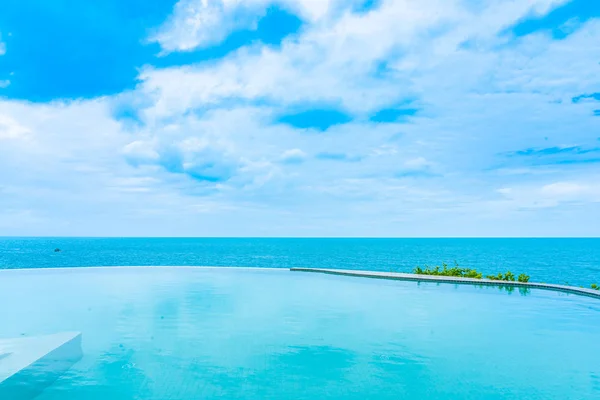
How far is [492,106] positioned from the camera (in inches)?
615

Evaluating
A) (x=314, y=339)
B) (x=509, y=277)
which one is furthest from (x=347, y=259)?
(x=314, y=339)

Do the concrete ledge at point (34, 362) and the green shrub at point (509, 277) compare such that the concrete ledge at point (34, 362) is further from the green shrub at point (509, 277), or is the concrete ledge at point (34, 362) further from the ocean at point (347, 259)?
the ocean at point (347, 259)

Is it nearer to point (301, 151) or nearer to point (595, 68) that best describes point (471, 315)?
point (595, 68)

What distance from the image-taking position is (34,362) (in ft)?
20.7

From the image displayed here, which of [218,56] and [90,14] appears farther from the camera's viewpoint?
[218,56]

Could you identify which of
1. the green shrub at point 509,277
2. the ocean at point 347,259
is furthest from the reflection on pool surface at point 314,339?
the ocean at point 347,259

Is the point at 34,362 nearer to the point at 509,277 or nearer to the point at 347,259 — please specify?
the point at 509,277

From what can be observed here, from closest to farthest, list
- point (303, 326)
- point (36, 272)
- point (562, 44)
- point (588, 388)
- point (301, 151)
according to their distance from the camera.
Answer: point (588, 388) < point (303, 326) < point (562, 44) < point (36, 272) < point (301, 151)

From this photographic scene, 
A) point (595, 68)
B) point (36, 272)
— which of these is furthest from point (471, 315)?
point (36, 272)

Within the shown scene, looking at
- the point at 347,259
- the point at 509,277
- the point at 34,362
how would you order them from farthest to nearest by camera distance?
the point at 347,259, the point at 509,277, the point at 34,362

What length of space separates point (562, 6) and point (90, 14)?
40.4 ft

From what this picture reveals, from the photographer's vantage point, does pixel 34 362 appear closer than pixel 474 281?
Yes

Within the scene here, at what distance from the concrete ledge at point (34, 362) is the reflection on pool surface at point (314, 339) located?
0.65ft

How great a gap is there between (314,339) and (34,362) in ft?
15.3
